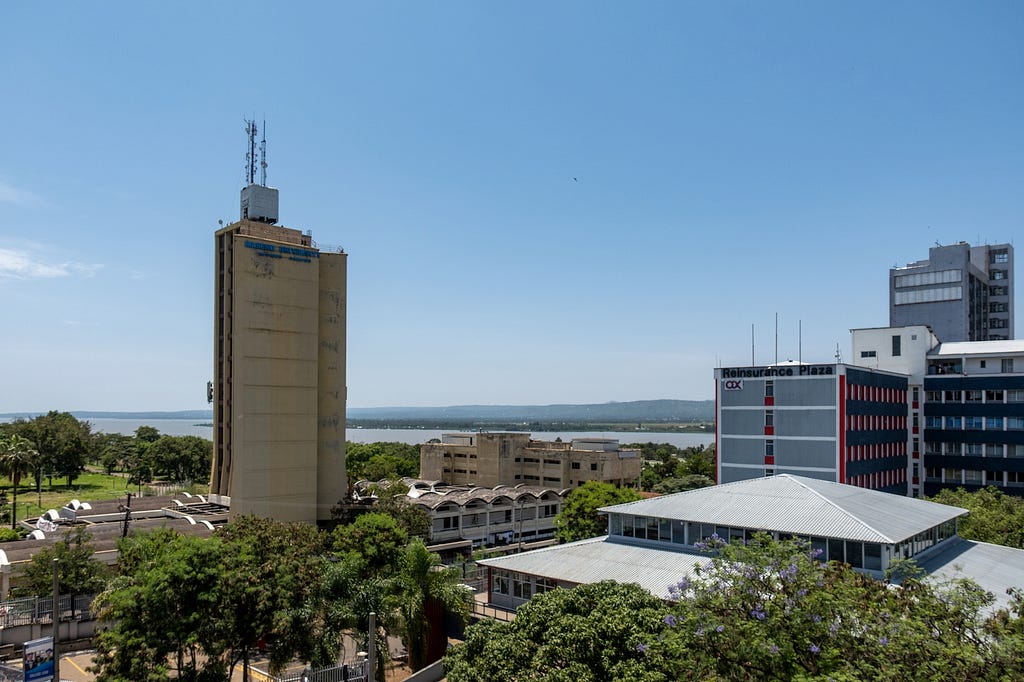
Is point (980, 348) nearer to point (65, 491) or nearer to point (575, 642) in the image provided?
point (575, 642)

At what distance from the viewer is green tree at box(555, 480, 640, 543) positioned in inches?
2314

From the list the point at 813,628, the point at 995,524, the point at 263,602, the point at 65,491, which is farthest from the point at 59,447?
the point at 813,628

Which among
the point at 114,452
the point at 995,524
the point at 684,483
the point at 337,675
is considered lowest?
the point at 114,452

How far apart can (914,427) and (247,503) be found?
63958 millimetres

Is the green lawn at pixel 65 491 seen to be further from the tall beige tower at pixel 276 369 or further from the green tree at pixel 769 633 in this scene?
the green tree at pixel 769 633

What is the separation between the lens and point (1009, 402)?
6544cm

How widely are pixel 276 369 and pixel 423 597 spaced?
3690cm

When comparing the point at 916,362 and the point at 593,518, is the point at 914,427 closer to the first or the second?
the point at 916,362

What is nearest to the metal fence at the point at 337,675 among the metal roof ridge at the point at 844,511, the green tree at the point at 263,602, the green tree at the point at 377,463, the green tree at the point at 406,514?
the green tree at the point at 263,602

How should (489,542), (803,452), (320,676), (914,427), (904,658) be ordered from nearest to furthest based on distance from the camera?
(904,658) → (320,676) → (803,452) → (914,427) → (489,542)

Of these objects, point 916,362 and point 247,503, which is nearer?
point 247,503

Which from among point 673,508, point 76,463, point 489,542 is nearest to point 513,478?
point 489,542

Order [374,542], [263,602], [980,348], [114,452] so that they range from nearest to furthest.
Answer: [263,602], [374,542], [980,348], [114,452]

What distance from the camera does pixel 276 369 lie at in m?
61.4
